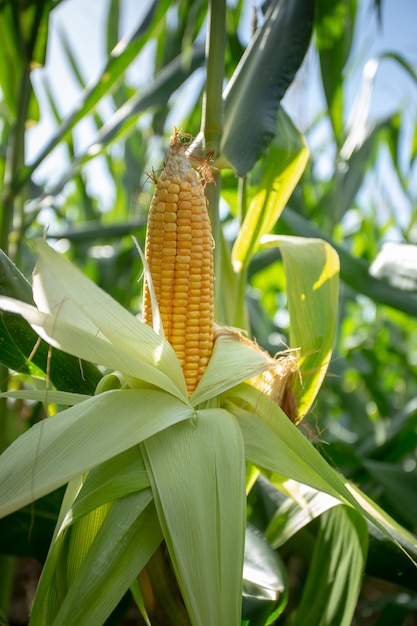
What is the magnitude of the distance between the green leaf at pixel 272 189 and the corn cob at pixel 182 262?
260mm

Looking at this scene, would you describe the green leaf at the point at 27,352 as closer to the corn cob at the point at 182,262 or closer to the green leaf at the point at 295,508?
the corn cob at the point at 182,262

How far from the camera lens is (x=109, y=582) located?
0.53 m

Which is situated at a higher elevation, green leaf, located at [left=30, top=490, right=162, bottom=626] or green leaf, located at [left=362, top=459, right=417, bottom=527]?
green leaf, located at [left=30, top=490, right=162, bottom=626]

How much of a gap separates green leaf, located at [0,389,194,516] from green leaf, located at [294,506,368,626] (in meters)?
0.35

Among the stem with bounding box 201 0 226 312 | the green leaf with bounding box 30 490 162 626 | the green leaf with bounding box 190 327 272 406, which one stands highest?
the stem with bounding box 201 0 226 312

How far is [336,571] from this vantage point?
0.82 metres

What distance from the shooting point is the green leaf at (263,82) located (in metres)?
0.79

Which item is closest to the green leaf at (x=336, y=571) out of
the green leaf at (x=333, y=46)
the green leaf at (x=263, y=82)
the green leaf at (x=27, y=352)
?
the green leaf at (x=27, y=352)

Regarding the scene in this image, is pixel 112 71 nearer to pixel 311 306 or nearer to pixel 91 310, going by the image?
pixel 311 306

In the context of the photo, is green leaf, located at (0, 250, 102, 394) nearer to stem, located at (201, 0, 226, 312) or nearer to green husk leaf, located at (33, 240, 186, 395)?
green husk leaf, located at (33, 240, 186, 395)

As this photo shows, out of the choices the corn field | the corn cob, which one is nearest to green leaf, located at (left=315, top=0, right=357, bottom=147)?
the corn field

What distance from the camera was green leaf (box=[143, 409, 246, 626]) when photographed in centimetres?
52

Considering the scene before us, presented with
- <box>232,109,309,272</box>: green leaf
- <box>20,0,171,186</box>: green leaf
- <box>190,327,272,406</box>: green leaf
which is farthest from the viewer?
<box>20,0,171,186</box>: green leaf

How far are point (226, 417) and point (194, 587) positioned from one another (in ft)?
0.54
